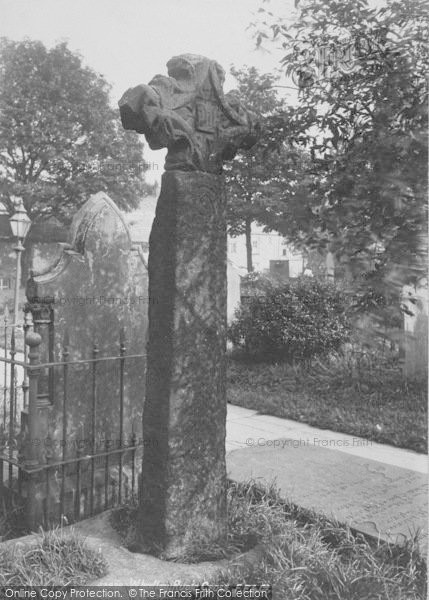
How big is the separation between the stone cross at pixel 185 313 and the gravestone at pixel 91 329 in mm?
1211

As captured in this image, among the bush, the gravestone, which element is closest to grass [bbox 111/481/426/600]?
the gravestone

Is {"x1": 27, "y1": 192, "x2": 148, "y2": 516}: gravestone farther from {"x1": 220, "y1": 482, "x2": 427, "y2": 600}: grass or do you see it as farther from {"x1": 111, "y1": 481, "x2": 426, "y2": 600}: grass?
{"x1": 220, "y1": 482, "x2": 427, "y2": 600}: grass

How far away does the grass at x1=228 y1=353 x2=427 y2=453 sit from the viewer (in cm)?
660

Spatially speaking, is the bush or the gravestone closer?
the gravestone

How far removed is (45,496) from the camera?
153 inches

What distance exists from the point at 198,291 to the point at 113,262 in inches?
64.7

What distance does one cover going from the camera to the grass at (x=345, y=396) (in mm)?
6598

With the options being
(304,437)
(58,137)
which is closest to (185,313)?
(304,437)

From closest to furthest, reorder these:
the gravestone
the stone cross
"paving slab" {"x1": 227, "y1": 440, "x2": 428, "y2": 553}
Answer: the stone cross → "paving slab" {"x1": 227, "y1": 440, "x2": 428, "y2": 553} → the gravestone

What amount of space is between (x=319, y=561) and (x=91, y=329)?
7.47ft

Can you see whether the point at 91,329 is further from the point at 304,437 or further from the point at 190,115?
the point at 304,437

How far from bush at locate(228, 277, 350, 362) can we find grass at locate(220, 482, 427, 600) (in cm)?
666

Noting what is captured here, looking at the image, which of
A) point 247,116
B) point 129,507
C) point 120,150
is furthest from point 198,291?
point 120,150

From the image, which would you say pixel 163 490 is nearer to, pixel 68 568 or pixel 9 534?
pixel 68 568
